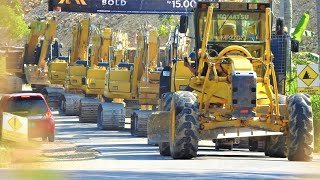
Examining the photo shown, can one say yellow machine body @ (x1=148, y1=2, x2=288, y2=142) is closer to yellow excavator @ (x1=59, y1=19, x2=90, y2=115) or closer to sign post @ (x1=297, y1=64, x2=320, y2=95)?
sign post @ (x1=297, y1=64, x2=320, y2=95)

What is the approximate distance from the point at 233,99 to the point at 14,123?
5390 millimetres

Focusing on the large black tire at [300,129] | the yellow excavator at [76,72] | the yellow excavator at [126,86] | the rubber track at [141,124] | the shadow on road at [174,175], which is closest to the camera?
the shadow on road at [174,175]

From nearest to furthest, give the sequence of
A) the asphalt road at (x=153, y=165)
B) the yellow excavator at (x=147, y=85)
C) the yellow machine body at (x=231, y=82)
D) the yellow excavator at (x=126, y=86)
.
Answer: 1. the asphalt road at (x=153, y=165)
2. the yellow machine body at (x=231, y=82)
3. the yellow excavator at (x=147, y=85)
4. the yellow excavator at (x=126, y=86)

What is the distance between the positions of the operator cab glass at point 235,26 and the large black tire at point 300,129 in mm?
2570

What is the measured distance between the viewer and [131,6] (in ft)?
173

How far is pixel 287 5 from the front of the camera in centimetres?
4531

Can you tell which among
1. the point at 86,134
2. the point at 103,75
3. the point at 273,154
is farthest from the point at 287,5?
the point at 273,154

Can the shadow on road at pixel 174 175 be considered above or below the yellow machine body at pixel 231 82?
below

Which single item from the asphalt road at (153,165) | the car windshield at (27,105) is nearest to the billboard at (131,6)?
the asphalt road at (153,165)

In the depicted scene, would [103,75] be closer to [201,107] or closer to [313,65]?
[313,65]

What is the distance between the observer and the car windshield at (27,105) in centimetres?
3275

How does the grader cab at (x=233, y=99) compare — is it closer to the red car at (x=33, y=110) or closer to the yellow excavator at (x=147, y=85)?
the red car at (x=33, y=110)

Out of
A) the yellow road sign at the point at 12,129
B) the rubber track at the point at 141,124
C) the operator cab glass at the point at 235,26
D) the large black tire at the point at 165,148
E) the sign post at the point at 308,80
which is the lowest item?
the rubber track at the point at 141,124

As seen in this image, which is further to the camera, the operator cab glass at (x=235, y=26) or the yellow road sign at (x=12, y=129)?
the yellow road sign at (x=12, y=129)
